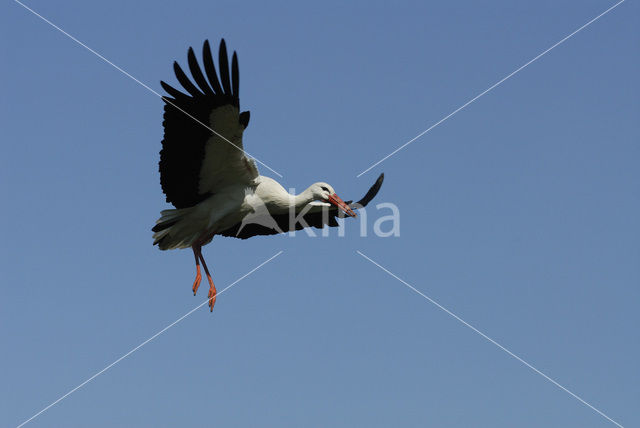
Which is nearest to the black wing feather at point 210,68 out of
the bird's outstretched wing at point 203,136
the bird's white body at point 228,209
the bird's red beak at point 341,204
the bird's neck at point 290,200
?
the bird's outstretched wing at point 203,136

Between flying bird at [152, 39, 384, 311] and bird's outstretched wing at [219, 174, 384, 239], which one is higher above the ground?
flying bird at [152, 39, 384, 311]

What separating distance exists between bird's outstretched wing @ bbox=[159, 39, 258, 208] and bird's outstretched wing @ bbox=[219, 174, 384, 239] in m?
Answer: 0.83

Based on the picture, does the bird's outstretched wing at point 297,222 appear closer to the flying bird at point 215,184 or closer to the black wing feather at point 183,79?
the flying bird at point 215,184

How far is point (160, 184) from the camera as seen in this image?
17.4 m

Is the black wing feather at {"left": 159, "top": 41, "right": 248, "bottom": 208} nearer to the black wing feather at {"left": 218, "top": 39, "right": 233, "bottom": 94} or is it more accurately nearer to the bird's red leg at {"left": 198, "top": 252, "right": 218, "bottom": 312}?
the black wing feather at {"left": 218, "top": 39, "right": 233, "bottom": 94}

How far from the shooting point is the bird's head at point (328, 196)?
1795 centimetres

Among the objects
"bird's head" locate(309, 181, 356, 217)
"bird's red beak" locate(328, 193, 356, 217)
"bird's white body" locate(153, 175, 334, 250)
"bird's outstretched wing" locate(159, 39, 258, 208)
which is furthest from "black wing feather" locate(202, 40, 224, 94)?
"bird's red beak" locate(328, 193, 356, 217)

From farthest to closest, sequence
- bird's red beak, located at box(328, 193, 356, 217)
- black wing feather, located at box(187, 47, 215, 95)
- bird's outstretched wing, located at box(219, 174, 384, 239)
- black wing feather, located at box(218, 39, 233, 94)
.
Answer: bird's outstretched wing, located at box(219, 174, 384, 239)
bird's red beak, located at box(328, 193, 356, 217)
black wing feather, located at box(187, 47, 215, 95)
black wing feather, located at box(218, 39, 233, 94)

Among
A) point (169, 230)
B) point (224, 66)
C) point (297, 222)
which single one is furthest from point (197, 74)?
point (297, 222)

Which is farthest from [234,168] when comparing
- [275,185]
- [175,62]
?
[175,62]

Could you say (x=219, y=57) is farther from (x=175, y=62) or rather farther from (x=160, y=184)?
(x=160, y=184)

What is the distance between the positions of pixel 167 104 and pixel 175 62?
1.93 feet

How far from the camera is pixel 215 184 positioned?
17641mm

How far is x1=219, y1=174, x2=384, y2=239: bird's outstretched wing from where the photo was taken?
18.2m
